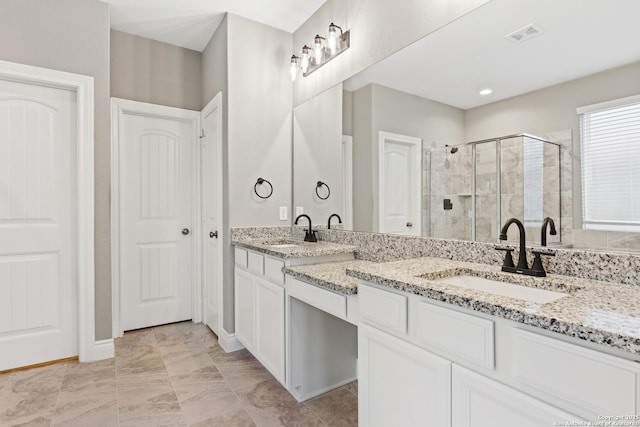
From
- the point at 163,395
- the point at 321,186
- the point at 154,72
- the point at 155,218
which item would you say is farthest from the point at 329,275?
the point at 154,72

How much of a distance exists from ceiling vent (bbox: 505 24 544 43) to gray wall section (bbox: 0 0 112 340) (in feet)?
8.60

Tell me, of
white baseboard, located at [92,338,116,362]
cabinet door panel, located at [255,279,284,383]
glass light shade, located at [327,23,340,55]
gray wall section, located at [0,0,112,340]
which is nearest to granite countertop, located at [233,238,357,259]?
cabinet door panel, located at [255,279,284,383]

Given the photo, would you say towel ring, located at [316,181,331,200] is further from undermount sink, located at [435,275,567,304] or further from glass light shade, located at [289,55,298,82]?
undermount sink, located at [435,275,567,304]

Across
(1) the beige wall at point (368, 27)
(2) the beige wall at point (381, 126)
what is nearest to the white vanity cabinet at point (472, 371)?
(2) the beige wall at point (381, 126)

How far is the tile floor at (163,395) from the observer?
182cm

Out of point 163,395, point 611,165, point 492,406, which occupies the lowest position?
point 163,395

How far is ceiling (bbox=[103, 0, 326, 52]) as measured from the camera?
2.57 meters

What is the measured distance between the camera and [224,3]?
256 cm

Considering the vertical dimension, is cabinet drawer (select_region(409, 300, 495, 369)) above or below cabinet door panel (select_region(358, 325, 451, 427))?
above

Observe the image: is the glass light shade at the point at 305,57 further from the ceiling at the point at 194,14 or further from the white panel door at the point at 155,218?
the white panel door at the point at 155,218

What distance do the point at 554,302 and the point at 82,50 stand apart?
3150 mm

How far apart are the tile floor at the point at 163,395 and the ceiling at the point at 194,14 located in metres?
2.63

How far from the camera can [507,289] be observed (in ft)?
4.22

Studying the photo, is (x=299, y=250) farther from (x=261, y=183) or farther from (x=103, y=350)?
(x=103, y=350)
